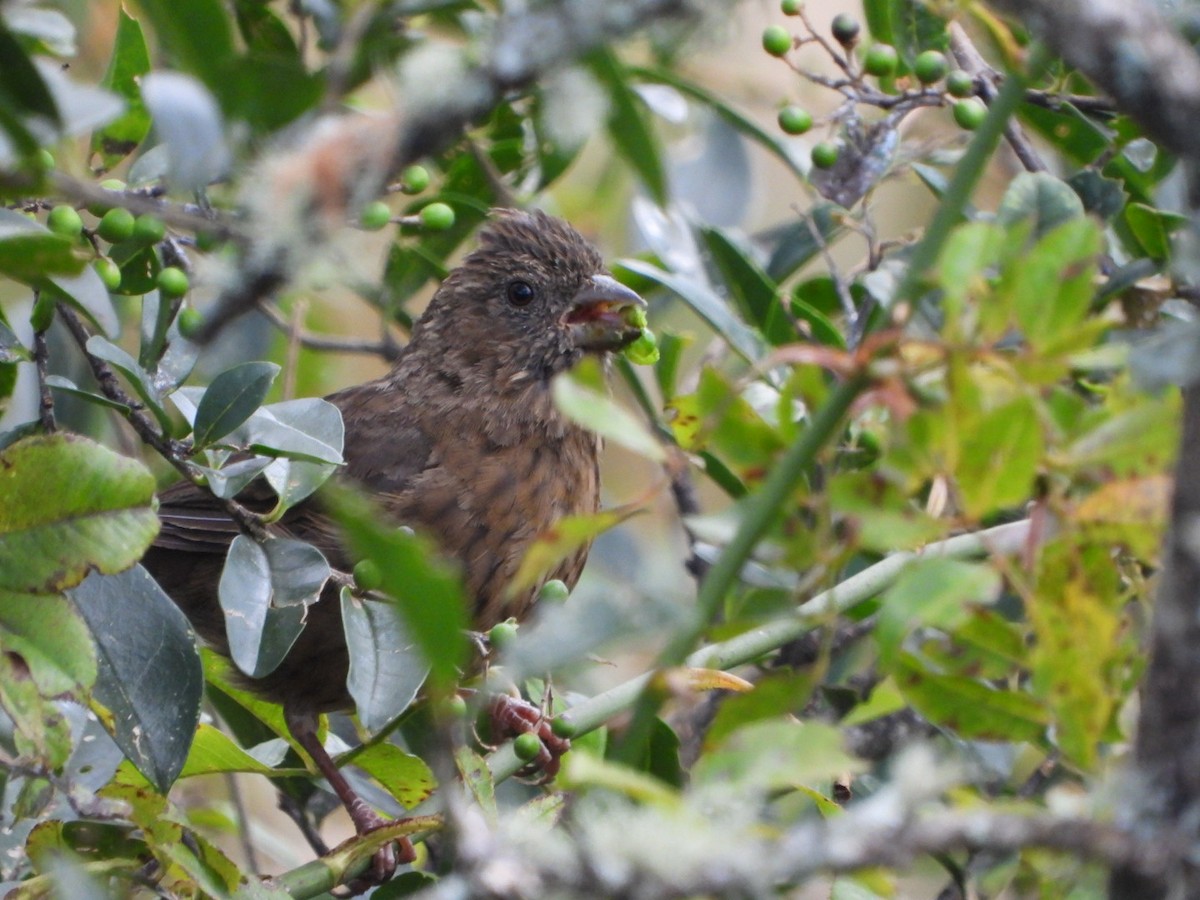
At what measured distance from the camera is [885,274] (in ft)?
9.60

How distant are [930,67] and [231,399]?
145cm

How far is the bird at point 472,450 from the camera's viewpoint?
3.42m

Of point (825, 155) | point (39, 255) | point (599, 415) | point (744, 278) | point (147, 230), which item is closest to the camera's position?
point (599, 415)

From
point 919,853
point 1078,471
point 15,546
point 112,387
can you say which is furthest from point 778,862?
point 112,387

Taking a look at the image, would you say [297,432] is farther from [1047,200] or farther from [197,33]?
[1047,200]

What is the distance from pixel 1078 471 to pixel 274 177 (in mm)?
662

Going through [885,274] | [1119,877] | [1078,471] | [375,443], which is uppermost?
[1078,471]

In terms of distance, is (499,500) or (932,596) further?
(499,500)

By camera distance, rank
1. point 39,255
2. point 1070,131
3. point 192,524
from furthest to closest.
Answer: point 192,524
point 1070,131
point 39,255

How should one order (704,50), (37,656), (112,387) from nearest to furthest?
(704,50) → (37,656) → (112,387)

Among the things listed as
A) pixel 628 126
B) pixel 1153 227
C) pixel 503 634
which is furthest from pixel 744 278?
pixel 628 126

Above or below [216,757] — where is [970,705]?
above

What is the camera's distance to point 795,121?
113 inches

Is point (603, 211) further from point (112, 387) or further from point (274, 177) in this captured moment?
point (274, 177)
